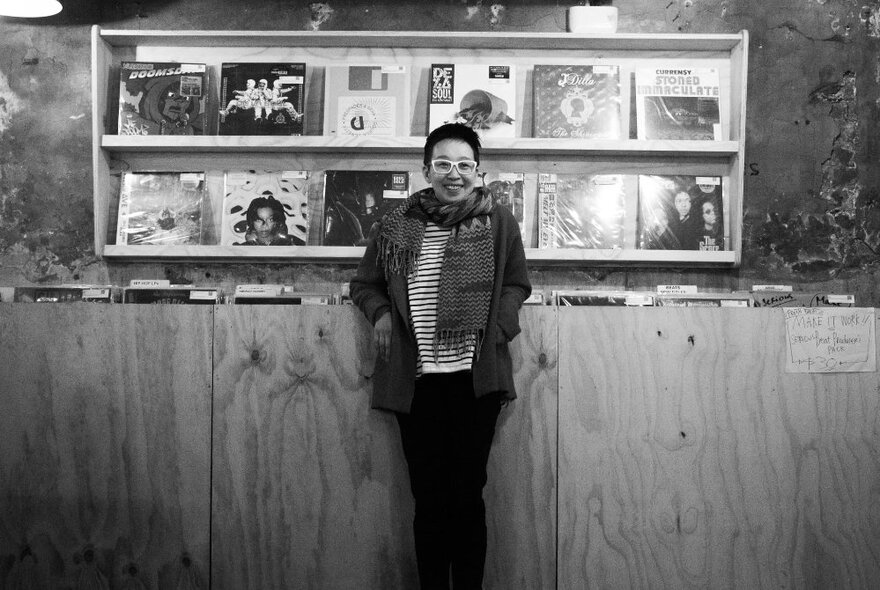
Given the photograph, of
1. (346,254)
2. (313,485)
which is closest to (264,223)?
(346,254)

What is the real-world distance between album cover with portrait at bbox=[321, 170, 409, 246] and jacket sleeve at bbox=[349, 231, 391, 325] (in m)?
0.57

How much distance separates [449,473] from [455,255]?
1.94 ft

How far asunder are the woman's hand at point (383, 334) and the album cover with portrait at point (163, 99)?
1.19 m

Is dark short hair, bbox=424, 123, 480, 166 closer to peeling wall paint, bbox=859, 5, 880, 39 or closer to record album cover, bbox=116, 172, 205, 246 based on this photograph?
record album cover, bbox=116, 172, 205, 246

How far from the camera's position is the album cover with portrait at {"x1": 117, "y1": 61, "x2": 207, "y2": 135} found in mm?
2623

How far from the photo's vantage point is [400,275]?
1.94m

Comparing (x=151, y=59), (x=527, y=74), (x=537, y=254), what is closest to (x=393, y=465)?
(x=537, y=254)

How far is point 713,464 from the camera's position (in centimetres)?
206

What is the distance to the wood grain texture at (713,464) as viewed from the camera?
6.75 ft

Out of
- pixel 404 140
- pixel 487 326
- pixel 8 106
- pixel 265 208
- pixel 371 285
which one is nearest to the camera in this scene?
pixel 487 326

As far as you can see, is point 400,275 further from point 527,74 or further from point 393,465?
point 527,74

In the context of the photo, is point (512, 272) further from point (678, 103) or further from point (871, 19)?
point (871, 19)

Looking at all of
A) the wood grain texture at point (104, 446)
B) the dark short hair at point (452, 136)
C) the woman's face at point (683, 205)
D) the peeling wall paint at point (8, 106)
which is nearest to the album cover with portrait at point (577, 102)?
the woman's face at point (683, 205)

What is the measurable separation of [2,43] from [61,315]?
4.44 feet
